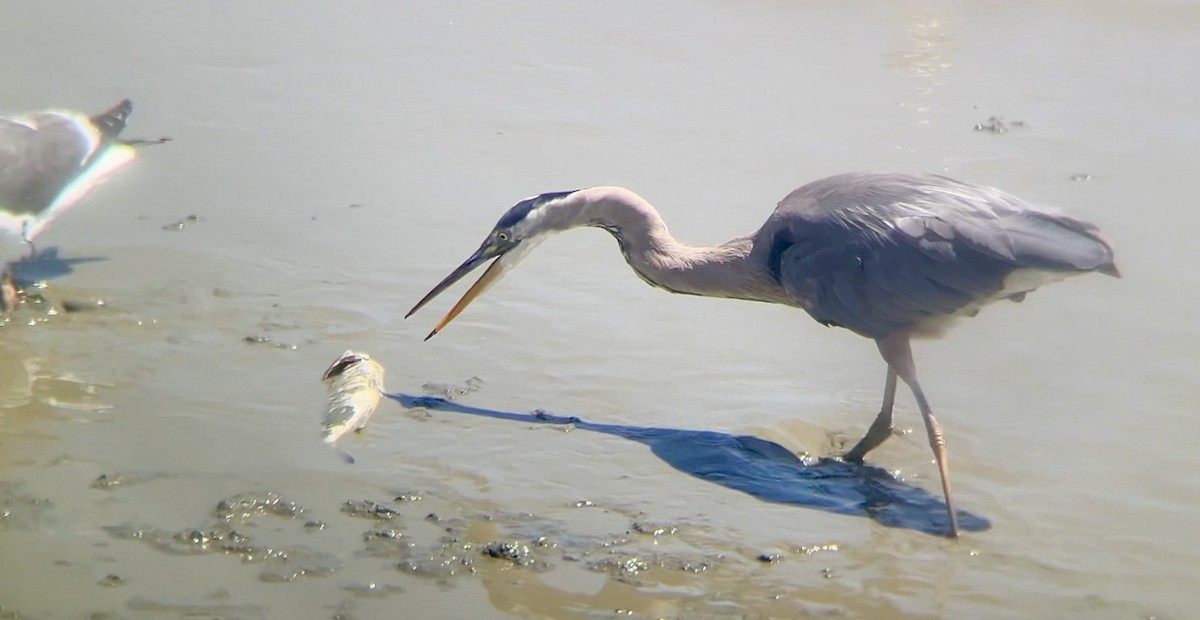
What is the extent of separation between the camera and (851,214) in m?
5.88

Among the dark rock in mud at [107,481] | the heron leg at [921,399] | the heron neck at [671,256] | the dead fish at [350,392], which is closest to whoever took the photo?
the dark rock in mud at [107,481]

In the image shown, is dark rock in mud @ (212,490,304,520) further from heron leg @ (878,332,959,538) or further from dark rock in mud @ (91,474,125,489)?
heron leg @ (878,332,959,538)

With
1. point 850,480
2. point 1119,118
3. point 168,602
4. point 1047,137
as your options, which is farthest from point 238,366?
point 1119,118

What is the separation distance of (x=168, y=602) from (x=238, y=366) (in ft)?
6.33

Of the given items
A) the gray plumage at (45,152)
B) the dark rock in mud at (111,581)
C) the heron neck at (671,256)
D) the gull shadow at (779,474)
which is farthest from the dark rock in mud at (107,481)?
the gray plumage at (45,152)

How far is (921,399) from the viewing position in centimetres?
546

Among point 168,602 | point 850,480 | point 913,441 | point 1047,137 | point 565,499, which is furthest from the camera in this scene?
point 1047,137

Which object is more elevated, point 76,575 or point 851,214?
point 851,214

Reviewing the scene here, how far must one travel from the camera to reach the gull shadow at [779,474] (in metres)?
5.30

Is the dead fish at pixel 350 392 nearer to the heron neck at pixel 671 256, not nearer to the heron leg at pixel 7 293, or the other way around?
the heron neck at pixel 671 256

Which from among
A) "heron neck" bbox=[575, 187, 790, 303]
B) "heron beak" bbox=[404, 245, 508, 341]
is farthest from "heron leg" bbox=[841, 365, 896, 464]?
"heron beak" bbox=[404, 245, 508, 341]

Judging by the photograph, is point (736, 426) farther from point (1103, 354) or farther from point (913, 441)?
point (1103, 354)

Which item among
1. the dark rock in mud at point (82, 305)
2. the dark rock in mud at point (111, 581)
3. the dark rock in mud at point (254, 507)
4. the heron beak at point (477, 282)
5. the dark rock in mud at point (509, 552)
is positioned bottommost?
the dark rock in mud at point (509, 552)

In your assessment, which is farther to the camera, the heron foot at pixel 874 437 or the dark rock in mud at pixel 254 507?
the heron foot at pixel 874 437
